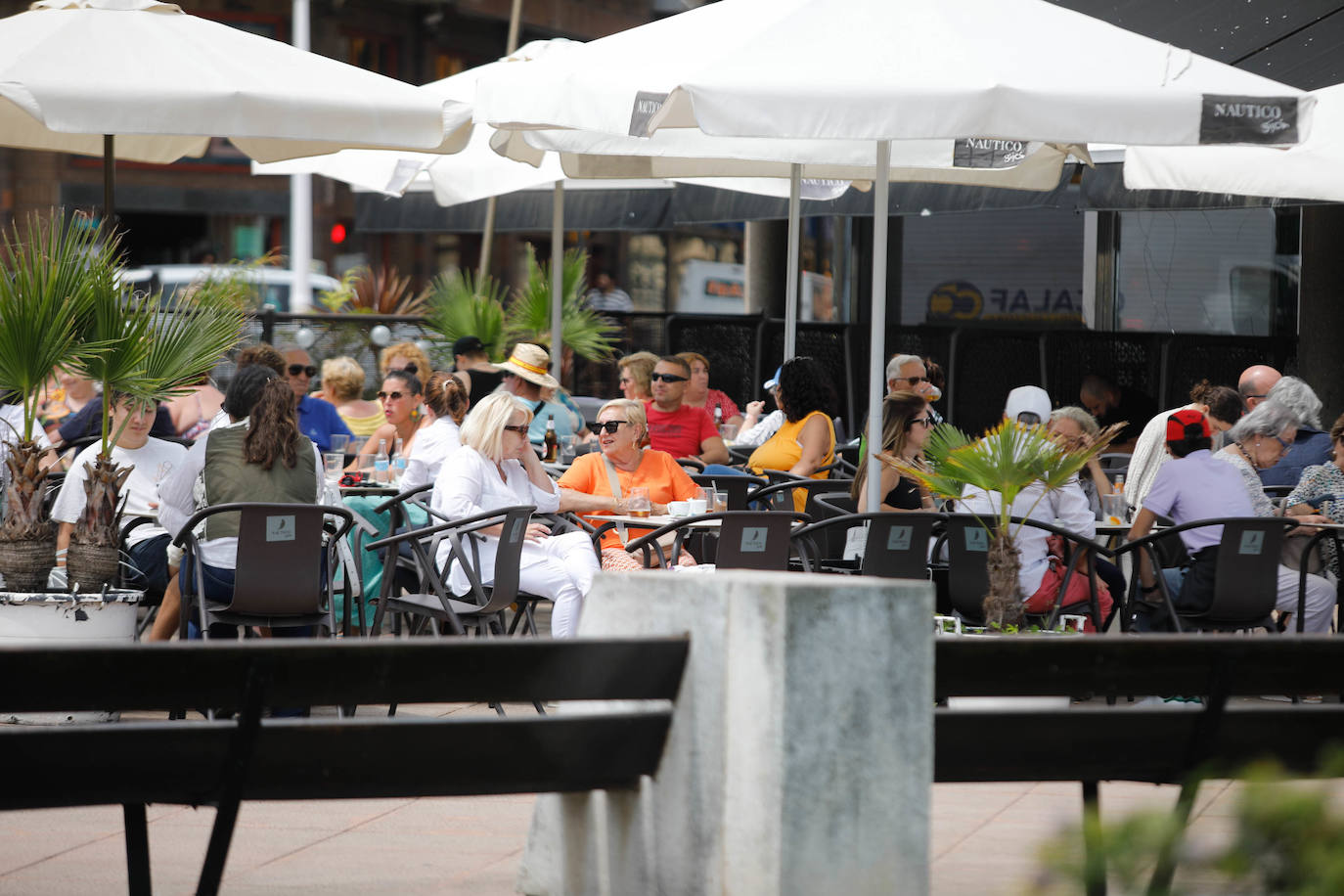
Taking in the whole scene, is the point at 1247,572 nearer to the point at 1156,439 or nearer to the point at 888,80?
the point at 1156,439

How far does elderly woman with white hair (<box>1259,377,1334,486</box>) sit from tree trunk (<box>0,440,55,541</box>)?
18.6 feet

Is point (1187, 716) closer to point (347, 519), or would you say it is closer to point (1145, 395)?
point (347, 519)

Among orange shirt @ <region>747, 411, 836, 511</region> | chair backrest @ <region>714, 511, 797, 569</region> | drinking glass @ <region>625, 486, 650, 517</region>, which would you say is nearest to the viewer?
chair backrest @ <region>714, 511, 797, 569</region>

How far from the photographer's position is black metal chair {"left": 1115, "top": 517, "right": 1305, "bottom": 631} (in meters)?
6.85

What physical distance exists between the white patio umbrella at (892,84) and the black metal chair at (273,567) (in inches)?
72.6

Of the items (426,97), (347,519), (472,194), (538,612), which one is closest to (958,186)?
(472,194)

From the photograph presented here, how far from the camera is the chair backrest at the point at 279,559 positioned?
6.16 m

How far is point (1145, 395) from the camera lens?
13.2 meters

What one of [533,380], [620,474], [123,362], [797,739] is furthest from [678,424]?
[797,739]

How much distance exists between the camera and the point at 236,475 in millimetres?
6531

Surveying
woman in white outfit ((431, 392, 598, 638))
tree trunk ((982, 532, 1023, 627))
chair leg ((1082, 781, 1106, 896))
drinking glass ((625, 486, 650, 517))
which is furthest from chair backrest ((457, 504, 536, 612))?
chair leg ((1082, 781, 1106, 896))

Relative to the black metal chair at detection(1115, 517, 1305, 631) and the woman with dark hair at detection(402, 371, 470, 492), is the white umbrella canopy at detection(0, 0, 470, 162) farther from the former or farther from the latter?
the black metal chair at detection(1115, 517, 1305, 631)

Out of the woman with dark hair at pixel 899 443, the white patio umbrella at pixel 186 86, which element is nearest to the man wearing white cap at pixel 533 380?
the white patio umbrella at pixel 186 86

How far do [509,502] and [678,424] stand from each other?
2.79 m
